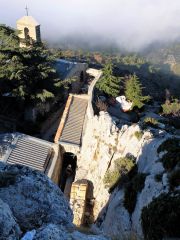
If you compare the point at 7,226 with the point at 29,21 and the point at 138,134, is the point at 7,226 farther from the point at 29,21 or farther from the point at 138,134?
the point at 29,21

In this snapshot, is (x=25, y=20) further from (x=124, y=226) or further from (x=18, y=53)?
(x=124, y=226)

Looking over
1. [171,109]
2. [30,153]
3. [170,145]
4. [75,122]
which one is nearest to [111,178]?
[170,145]

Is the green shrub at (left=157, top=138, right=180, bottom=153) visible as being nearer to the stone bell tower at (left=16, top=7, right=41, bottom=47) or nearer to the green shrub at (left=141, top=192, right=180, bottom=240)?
the green shrub at (left=141, top=192, right=180, bottom=240)

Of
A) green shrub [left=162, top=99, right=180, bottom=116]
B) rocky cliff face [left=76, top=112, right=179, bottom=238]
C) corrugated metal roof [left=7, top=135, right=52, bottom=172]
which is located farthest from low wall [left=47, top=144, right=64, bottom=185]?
green shrub [left=162, top=99, right=180, bottom=116]

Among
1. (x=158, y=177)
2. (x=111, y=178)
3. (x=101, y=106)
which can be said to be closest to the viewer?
(x=158, y=177)

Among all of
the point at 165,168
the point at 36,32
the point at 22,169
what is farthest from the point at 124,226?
the point at 36,32
